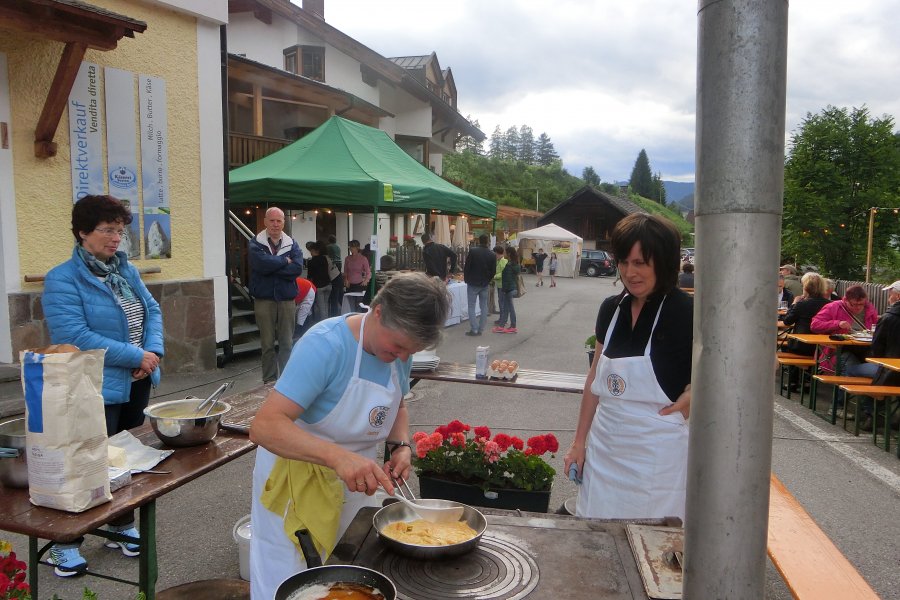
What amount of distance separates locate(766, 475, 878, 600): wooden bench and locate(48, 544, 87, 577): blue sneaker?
3.23m

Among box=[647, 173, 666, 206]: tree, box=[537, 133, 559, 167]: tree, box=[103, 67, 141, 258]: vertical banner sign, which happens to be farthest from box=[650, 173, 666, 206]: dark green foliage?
box=[103, 67, 141, 258]: vertical banner sign

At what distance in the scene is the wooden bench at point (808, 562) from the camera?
2.51 m

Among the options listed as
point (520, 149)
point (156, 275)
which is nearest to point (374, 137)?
point (156, 275)

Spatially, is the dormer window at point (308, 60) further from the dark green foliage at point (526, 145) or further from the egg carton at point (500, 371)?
the dark green foliage at point (526, 145)

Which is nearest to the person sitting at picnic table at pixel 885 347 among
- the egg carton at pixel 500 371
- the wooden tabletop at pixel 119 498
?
the egg carton at pixel 500 371

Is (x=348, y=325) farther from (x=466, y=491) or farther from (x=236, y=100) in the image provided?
(x=236, y=100)

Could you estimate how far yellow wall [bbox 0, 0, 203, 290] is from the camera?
612 cm

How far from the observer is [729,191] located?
0.95 m

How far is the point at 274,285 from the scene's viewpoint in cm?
698

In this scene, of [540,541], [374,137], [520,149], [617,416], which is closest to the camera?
[540,541]

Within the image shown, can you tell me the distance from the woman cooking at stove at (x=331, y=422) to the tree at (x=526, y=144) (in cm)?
12177

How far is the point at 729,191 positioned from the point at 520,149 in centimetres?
12553

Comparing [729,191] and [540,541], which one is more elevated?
[729,191]

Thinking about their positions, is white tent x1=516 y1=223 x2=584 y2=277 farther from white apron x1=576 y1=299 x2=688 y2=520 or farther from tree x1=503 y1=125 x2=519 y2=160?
tree x1=503 y1=125 x2=519 y2=160
